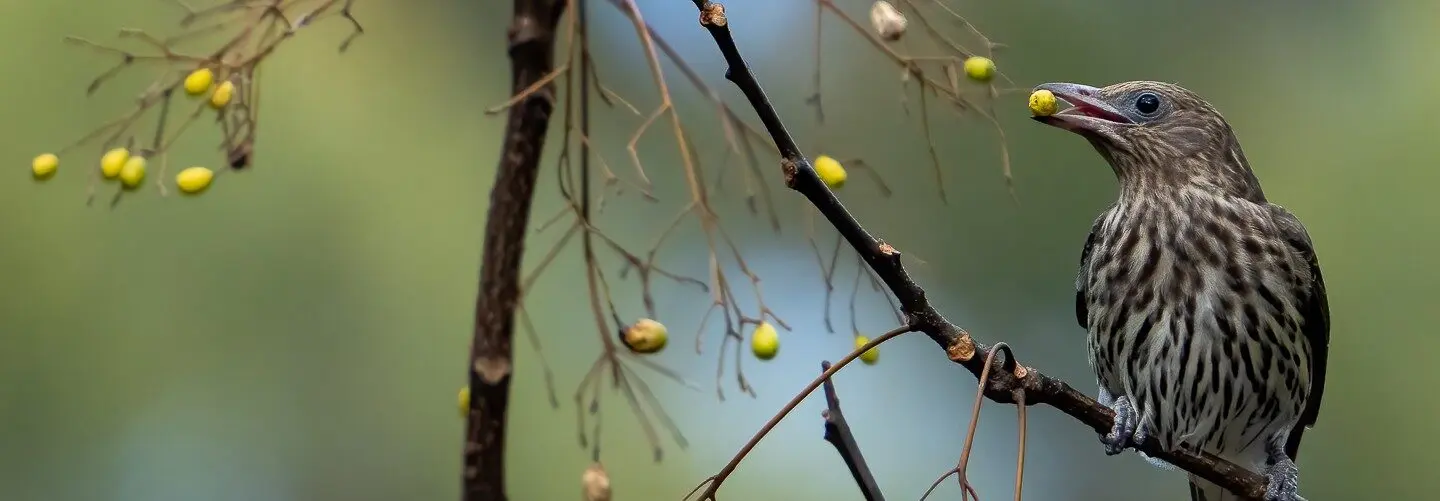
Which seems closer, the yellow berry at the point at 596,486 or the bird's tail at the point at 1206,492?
the yellow berry at the point at 596,486

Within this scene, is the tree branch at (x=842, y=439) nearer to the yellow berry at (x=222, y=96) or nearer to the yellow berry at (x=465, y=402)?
the yellow berry at (x=465, y=402)

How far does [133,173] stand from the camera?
1.08 meters

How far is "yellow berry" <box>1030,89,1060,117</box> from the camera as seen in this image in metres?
1.14

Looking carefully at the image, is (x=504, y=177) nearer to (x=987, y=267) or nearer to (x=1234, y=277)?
(x=1234, y=277)

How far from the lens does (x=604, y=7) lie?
150 cm

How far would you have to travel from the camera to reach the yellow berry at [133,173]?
1.08 metres

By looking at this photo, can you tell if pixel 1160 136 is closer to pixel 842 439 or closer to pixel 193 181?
pixel 842 439

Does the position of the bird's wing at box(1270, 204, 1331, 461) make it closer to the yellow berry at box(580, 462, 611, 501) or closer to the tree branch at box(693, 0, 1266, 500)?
the tree branch at box(693, 0, 1266, 500)

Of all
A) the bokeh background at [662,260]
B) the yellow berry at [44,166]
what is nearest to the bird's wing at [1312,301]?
the bokeh background at [662,260]

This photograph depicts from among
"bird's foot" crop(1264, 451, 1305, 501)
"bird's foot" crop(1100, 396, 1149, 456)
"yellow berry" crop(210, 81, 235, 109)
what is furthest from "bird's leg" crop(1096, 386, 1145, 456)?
"yellow berry" crop(210, 81, 235, 109)

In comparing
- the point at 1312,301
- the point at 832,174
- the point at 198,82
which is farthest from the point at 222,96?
the point at 1312,301

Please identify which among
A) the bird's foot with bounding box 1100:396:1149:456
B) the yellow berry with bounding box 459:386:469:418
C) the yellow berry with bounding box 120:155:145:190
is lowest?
the yellow berry with bounding box 459:386:469:418

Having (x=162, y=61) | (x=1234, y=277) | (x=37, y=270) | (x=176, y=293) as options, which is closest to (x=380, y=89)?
(x=176, y=293)

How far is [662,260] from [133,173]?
2.82 feet
